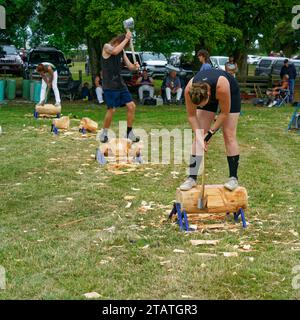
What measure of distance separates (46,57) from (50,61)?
0.49m

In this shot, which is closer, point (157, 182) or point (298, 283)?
point (298, 283)

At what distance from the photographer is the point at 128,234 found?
6.75 m

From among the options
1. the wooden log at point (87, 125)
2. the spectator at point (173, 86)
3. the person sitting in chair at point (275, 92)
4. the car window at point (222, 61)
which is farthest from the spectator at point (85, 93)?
the car window at point (222, 61)

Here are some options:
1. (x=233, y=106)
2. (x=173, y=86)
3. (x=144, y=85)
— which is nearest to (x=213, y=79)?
(x=233, y=106)

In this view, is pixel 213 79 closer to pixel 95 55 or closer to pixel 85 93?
pixel 85 93

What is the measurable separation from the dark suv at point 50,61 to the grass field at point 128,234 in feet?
44.2

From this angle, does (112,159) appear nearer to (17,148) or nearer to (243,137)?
(17,148)

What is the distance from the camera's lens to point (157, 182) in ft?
31.1

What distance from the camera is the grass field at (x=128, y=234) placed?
5.28 metres

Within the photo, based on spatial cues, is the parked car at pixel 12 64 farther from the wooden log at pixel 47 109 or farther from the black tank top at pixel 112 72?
the black tank top at pixel 112 72

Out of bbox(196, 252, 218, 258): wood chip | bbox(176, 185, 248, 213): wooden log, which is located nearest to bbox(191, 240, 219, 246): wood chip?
bbox(196, 252, 218, 258): wood chip

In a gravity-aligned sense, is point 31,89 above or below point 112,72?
below

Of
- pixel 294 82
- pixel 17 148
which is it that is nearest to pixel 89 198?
pixel 17 148

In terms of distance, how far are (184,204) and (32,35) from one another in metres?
22.3
